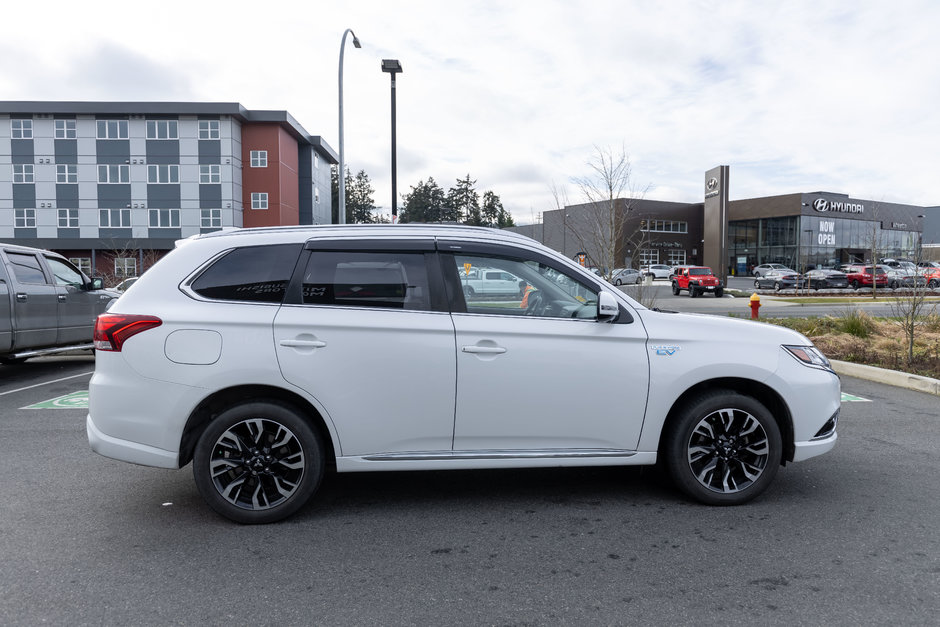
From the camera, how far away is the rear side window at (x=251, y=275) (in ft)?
14.4

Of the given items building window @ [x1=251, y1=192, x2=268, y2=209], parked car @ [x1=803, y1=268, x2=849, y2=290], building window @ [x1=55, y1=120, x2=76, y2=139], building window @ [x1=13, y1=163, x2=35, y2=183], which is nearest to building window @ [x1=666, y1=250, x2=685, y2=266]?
parked car @ [x1=803, y1=268, x2=849, y2=290]

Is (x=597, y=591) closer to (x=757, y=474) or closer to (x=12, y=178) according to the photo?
(x=757, y=474)

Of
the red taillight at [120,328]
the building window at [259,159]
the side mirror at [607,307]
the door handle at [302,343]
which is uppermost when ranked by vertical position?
the building window at [259,159]

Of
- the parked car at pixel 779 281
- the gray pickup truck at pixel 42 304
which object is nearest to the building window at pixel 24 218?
the gray pickup truck at pixel 42 304

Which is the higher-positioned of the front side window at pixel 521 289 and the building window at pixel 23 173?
the building window at pixel 23 173

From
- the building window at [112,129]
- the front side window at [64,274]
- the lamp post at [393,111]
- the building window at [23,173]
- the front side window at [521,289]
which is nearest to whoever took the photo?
the front side window at [521,289]

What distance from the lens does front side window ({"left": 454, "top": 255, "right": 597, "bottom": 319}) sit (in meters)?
4.50

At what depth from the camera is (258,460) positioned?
14.1 feet

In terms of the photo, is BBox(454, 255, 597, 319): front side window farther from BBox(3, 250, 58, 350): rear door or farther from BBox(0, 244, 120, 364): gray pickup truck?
BBox(3, 250, 58, 350): rear door

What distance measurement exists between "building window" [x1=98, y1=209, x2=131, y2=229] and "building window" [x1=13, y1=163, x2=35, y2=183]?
5.62m

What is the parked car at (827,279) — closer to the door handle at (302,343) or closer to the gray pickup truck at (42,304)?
the gray pickup truck at (42,304)

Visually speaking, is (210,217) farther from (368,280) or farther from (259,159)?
(368,280)

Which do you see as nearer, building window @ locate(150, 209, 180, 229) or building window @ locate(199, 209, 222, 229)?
building window @ locate(199, 209, 222, 229)

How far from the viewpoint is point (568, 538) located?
4109 mm
